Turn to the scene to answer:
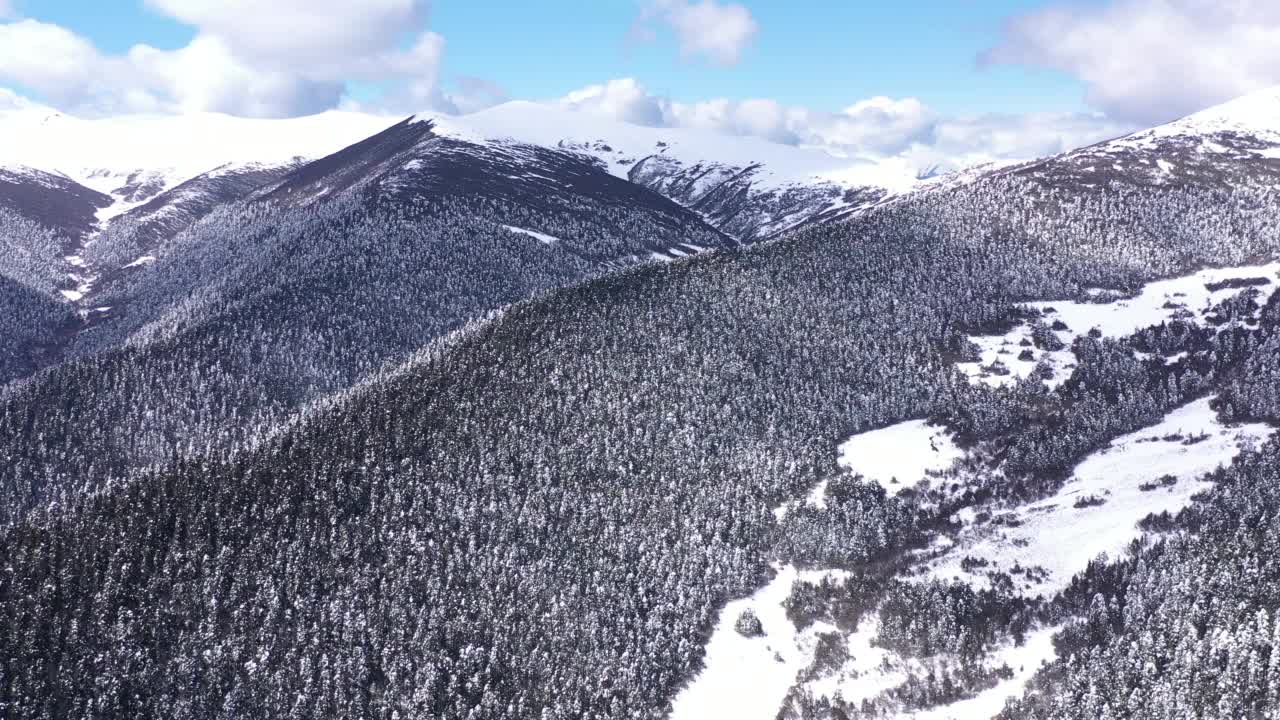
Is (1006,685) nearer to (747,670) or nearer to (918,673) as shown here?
(918,673)

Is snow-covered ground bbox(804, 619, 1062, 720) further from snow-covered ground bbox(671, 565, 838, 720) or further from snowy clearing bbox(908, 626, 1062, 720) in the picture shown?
snow-covered ground bbox(671, 565, 838, 720)

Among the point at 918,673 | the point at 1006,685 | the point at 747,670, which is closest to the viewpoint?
the point at 1006,685

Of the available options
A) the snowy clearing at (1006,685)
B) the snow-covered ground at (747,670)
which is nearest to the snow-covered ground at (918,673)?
the snowy clearing at (1006,685)

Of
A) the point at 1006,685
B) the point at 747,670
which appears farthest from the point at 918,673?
the point at 747,670

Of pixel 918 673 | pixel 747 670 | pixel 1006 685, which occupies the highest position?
pixel 1006 685

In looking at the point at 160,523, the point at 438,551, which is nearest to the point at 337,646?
the point at 438,551

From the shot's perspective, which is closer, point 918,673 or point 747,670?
point 918,673

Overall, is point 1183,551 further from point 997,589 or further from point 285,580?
point 285,580

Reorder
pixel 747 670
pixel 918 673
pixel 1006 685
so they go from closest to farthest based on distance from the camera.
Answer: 1. pixel 1006 685
2. pixel 918 673
3. pixel 747 670

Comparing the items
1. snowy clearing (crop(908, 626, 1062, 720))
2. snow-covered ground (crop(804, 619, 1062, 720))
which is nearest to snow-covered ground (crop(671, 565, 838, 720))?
snow-covered ground (crop(804, 619, 1062, 720))
